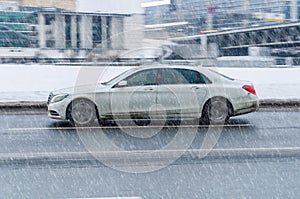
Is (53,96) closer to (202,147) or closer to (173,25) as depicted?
(202,147)

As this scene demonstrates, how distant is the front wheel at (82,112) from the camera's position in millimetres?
10188

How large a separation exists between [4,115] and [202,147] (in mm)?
6024

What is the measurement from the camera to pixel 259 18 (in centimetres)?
5650

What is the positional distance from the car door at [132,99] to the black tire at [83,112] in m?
0.43

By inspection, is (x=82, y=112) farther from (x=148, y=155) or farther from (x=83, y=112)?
(x=148, y=155)

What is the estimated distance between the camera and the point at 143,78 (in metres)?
10.4

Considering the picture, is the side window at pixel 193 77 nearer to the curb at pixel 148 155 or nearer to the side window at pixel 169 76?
the side window at pixel 169 76

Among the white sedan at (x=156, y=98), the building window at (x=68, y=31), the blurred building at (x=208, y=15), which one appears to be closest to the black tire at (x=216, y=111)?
the white sedan at (x=156, y=98)

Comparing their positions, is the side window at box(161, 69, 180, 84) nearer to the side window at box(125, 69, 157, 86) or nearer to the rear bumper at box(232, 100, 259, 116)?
the side window at box(125, 69, 157, 86)

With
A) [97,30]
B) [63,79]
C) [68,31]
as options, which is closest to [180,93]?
[63,79]

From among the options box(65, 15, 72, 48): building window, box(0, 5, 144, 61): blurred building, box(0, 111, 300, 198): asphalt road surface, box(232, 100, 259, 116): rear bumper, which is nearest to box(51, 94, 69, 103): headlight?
box(0, 111, 300, 198): asphalt road surface

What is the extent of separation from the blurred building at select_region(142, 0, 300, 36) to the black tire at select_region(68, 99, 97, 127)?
33760mm

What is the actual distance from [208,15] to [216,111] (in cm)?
4531

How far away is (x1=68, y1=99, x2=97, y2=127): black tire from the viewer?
10188 mm
